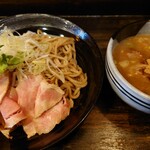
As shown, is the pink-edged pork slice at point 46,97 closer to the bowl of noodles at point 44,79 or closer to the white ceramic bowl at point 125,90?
the bowl of noodles at point 44,79

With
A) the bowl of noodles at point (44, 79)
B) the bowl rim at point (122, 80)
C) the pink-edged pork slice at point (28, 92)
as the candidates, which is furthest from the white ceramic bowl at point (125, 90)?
the pink-edged pork slice at point (28, 92)

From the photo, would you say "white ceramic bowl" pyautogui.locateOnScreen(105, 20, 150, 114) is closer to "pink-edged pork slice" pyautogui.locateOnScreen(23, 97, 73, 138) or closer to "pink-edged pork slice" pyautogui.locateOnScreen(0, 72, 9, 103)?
"pink-edged pork slice" pyautogui.locateOnScreen(23, 97, 73, 138)

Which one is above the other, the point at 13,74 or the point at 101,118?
the point at 13,74

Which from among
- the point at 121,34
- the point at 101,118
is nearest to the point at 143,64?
the point at 121,34

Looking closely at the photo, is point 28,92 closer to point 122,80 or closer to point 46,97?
point 46,97

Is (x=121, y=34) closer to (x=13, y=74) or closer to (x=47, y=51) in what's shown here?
(x=47, y=51)

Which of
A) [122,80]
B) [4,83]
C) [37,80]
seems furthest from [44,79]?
[122,80]

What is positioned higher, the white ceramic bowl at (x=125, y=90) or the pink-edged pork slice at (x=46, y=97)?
the white ceramic bowl at (x=125, y=90)
